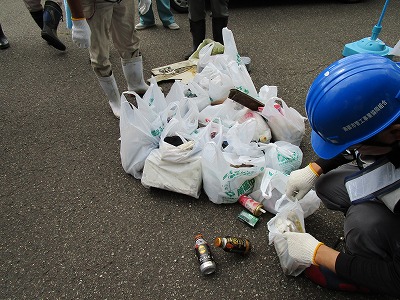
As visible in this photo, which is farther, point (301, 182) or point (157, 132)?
point (157, 132)

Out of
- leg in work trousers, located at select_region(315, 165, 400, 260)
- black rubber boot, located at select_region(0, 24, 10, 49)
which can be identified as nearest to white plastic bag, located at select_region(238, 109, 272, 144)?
leg in work trousers, located at select_region(315, 165, 400, 260)

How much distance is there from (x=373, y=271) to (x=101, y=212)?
1.46 m

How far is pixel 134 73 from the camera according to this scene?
2762 mm

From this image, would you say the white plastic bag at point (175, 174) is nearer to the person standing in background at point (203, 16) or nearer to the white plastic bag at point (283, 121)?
the white plastic bag at point (283, 121)

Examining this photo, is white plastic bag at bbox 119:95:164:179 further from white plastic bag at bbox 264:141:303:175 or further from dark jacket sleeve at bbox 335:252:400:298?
dark jacket sleeve at bbox 335:252:400:298

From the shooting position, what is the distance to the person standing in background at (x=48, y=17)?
3.51 m

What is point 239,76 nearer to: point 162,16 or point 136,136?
point 136,136

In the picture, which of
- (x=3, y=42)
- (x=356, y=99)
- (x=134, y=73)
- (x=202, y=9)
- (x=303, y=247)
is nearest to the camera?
(x=356, y=99)

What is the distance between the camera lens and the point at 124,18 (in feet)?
7.88

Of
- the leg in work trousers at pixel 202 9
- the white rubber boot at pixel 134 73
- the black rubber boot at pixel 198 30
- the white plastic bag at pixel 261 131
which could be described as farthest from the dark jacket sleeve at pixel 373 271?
the black rubber boot at pixel 198 30

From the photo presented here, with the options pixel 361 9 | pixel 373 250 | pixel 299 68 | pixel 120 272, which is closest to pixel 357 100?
pixel 373 250

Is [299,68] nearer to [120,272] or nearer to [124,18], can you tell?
[124,18]

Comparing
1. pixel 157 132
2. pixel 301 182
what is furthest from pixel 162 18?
pixel 301 182

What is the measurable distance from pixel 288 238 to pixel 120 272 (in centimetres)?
86
